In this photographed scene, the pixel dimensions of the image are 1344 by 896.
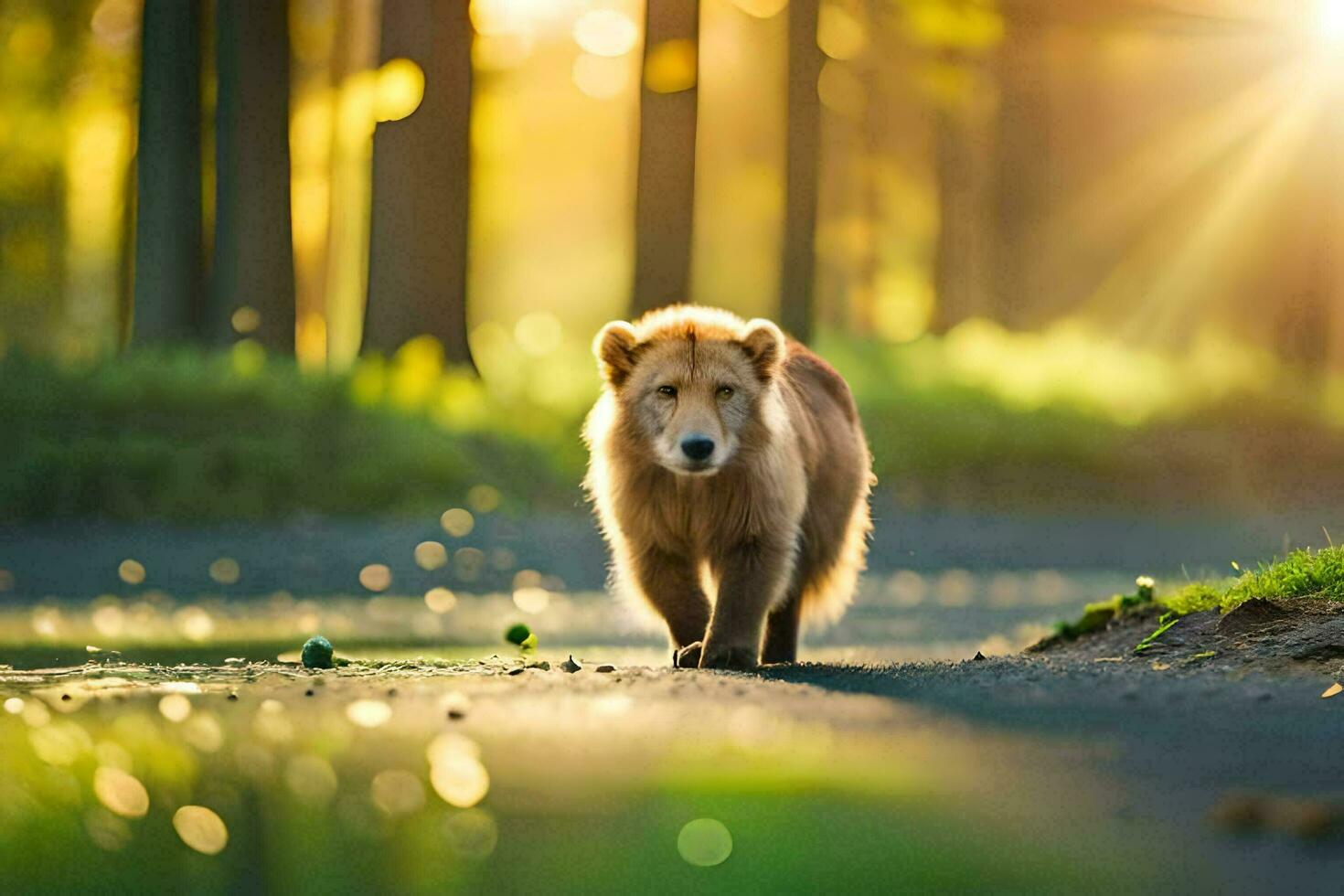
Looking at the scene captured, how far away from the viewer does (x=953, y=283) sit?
3142 centimetres

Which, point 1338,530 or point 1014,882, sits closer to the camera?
point 1014,882

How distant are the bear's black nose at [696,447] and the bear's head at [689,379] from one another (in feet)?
0.12

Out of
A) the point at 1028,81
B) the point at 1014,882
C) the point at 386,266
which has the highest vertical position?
the point at 1028,81

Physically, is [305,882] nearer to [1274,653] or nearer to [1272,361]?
[1274,653]

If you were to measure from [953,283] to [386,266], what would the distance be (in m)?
15.1

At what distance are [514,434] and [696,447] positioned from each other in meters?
10.1

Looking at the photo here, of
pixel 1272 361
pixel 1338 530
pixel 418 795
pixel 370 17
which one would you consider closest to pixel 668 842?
pixel 418 795

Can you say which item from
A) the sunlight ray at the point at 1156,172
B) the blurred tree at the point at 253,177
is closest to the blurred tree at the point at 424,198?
the blurred tree at the point at 253,177

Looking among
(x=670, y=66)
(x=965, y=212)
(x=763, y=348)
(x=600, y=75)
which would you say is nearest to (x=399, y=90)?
(x=670, y=66)

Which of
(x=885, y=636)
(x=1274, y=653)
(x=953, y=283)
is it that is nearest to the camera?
(x=1274, y=653)

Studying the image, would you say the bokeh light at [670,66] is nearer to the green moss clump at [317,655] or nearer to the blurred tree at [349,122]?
the blurred tree at [349,122]

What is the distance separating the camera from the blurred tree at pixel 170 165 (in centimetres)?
1973

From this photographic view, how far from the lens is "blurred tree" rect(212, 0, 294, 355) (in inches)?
750

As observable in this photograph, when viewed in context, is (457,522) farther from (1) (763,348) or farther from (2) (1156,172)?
(2) (1156,172)
